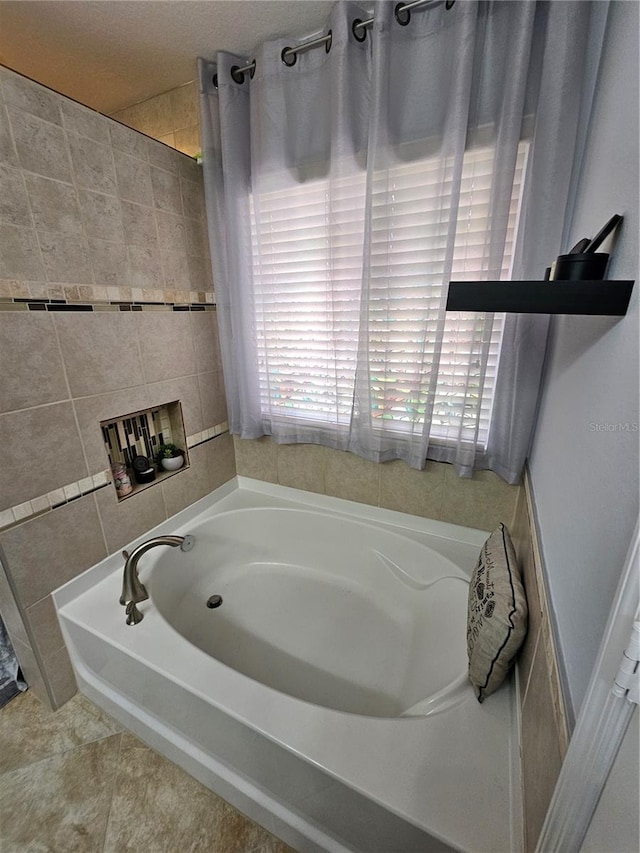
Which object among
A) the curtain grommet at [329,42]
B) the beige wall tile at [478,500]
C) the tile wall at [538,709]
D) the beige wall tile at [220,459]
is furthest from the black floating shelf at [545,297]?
the beige wall tile at [220,459]

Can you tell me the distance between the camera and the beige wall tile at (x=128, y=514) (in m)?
1.44

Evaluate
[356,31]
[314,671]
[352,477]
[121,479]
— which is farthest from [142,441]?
[356,31]

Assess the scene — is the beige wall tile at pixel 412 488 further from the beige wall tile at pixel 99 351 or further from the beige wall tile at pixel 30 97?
the beige wall tile at pixel 30 97

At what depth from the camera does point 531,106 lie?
1069mm

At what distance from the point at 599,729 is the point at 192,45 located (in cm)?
224

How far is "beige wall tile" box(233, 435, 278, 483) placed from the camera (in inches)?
78.0

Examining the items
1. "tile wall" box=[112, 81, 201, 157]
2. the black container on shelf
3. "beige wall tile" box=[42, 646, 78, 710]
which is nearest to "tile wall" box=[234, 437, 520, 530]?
the black container on shelf

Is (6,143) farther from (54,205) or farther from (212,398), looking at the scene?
(212,398)

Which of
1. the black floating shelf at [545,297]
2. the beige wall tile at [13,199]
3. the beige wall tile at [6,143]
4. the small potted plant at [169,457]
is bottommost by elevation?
the small potted plant at [169,457]

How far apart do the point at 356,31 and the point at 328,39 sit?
100 mm

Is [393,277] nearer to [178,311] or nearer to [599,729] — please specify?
[178,311]

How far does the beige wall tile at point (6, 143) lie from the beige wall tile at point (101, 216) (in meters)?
0.20

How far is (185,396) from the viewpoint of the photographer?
1723 millimetres

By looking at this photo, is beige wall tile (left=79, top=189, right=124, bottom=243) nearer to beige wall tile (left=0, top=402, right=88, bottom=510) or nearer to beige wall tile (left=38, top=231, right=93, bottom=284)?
beige wall tile (left=38, top=231, right=93, bottom=284)
